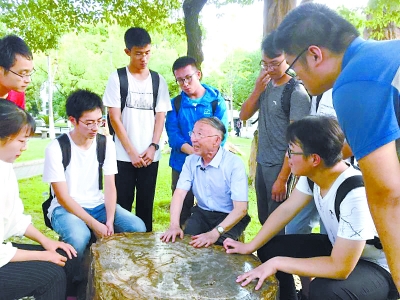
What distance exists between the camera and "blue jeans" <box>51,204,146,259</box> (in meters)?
2.97

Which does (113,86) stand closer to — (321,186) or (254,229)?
(321,186)

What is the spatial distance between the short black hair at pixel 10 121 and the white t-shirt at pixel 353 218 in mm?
1915

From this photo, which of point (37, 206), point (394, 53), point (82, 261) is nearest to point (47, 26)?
point (37, 206)

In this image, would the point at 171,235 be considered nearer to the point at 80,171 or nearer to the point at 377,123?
the point at 80,171

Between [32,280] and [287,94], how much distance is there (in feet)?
7.62

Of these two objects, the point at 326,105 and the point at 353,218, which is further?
the point at 326,105

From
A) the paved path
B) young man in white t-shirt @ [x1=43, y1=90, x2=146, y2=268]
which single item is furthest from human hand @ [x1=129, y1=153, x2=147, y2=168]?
the paved path

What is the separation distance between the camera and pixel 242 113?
3.83 m

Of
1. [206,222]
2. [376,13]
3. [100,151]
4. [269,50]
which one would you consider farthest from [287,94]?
[376,13]

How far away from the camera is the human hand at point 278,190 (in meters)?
3.38

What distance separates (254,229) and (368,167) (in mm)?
4094

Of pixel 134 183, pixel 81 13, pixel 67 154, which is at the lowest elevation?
pixel 134 183

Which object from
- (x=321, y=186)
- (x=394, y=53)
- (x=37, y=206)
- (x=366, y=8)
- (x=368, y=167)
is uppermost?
(x=366, y=8)

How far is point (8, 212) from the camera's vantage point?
2.53m
